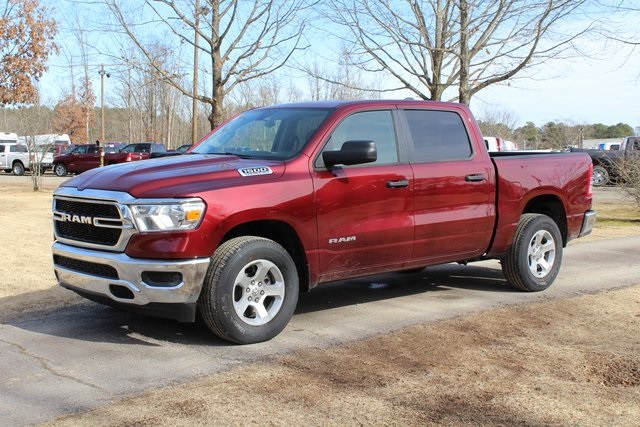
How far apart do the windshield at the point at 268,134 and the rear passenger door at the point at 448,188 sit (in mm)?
970

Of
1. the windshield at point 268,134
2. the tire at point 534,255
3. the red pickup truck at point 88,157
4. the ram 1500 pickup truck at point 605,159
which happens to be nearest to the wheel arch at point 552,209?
the tire at point 534,255

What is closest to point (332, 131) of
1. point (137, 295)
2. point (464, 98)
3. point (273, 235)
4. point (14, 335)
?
point (273, 235)

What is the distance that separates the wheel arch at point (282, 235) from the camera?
541 centimetres

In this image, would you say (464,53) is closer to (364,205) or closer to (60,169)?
(364,205)

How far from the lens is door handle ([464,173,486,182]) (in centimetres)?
654

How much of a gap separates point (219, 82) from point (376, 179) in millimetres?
8828

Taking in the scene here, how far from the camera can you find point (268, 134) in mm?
6082

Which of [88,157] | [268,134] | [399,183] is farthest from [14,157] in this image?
[399,183]

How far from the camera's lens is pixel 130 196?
16.1 ft

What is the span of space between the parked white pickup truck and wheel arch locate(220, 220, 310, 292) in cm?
3603

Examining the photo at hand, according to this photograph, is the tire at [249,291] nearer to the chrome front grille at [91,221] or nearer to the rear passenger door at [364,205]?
the rear passenger door at [364,205]

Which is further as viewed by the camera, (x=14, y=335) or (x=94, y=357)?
(x=14, y=335)

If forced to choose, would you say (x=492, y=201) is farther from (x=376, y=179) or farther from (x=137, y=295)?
(x=137, y=295)

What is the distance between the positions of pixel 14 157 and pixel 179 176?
36.8 m
